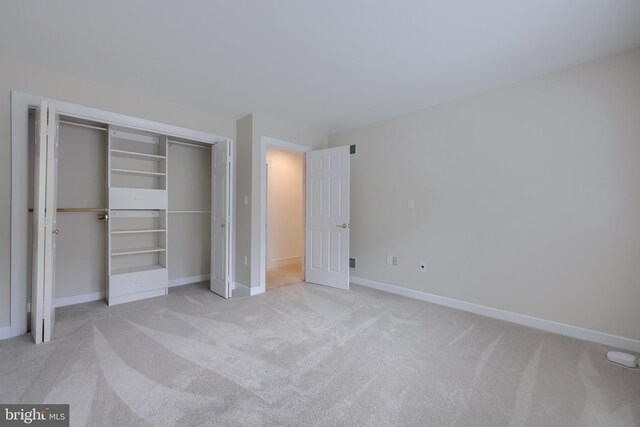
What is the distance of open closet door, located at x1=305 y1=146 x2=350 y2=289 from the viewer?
4.02 meters

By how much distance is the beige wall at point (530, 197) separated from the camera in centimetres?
231

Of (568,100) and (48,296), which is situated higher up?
(568,100)

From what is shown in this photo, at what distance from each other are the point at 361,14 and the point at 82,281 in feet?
13.9

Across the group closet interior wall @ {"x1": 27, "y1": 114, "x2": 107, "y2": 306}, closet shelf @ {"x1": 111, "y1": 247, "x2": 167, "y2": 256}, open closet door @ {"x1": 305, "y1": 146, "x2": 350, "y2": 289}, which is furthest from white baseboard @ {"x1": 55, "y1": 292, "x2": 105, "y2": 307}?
open closet door @ {"x1": 305, "y1": 146, "x2": 350, "y2": 289}

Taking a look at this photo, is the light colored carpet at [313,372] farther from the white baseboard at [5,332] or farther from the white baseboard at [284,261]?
the white baseboard at [284,261]

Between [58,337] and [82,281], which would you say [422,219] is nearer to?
[58,337]

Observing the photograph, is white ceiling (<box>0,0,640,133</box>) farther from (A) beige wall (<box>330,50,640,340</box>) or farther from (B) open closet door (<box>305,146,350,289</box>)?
(B) open closet door (<box>305,146,350,289</box>)

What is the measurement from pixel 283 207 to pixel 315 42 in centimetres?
380

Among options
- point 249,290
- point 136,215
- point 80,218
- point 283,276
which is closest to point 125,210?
point 136,215

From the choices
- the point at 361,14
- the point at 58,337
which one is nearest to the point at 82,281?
the point at 58,337

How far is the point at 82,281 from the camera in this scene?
10.9 feet

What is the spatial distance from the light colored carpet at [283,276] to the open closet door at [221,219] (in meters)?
0.74

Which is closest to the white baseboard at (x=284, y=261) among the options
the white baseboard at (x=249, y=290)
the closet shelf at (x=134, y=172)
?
the white baseboard at (x=249, y=290)

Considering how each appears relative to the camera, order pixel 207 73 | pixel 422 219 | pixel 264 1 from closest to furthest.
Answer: pixel 264 1 → pixel 207 73 → pixel 422 219
